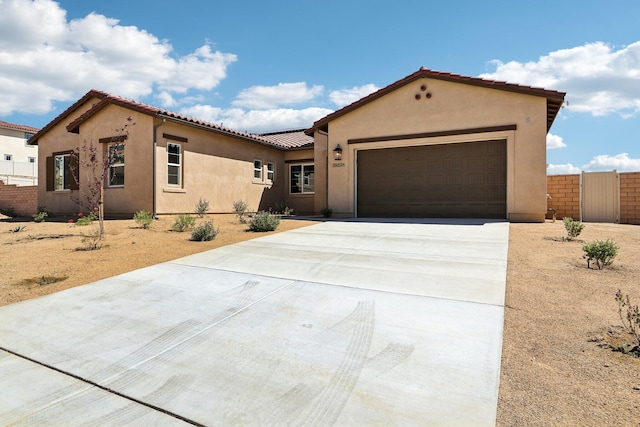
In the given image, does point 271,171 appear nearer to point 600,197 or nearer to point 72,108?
point 72,108

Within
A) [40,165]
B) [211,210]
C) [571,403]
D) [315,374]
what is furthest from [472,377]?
[40,165]

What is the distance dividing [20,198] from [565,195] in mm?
27900

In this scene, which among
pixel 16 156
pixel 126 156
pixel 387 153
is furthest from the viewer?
pixel 16 156

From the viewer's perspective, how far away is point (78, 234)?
9414 millimetres

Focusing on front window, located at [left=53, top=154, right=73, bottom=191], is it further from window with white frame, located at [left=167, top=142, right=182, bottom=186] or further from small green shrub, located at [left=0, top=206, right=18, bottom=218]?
window with white frame, located at [left=167, top=142, right=182, bottom=186]

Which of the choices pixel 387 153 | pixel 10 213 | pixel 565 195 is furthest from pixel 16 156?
pixel 565 195

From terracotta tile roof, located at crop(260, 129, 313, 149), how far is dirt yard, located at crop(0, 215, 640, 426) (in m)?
11.8

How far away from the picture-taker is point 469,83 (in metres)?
11.9

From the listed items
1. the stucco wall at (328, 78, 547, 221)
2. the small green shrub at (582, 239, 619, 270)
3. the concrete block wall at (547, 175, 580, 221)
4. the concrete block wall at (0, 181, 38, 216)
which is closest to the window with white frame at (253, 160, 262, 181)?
the stucco wall at (328, 78, 547, 221)

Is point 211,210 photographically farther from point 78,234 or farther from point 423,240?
point 423,240

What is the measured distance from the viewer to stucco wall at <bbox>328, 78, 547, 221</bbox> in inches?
443

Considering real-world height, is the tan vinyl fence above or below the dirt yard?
above

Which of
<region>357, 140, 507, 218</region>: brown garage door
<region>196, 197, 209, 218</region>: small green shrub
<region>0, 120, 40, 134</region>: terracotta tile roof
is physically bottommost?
<region>196, 197, 209, 218</region>: small green shrub

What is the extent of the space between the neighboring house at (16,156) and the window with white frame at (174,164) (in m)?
21.2
